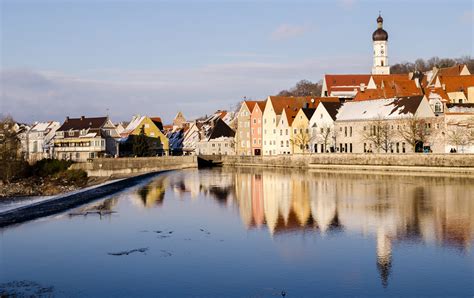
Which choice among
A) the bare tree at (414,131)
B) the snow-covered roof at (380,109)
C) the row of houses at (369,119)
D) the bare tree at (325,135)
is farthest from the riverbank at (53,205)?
the bare tree at (325,135)

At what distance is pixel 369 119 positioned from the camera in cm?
7056

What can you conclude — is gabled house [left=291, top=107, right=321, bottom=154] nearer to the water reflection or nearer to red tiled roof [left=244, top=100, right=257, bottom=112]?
red tiled roof [left=244, top=100, right=257, bottom=112]

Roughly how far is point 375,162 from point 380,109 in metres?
10.1

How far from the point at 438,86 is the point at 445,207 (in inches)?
2023

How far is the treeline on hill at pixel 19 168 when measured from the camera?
190 feet

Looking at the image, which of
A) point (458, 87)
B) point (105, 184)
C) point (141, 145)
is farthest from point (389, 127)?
point (141, 145)

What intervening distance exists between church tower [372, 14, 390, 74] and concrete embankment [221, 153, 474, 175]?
140 feet

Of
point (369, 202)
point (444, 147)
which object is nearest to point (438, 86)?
point (444, 147)

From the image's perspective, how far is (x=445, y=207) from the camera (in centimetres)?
3344

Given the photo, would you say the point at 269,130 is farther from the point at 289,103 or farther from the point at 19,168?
the point at 19,168

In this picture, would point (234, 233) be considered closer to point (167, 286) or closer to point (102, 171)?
point (167, 286)

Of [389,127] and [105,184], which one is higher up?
[389,127]

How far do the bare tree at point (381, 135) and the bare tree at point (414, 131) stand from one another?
1555 millimetres

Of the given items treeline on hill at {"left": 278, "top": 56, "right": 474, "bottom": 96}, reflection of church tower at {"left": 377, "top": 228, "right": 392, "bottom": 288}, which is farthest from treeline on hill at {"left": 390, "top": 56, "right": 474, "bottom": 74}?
→ reflection of church tower at {"left": 377, "top": 228, "right": 392, "bottom": 288}
